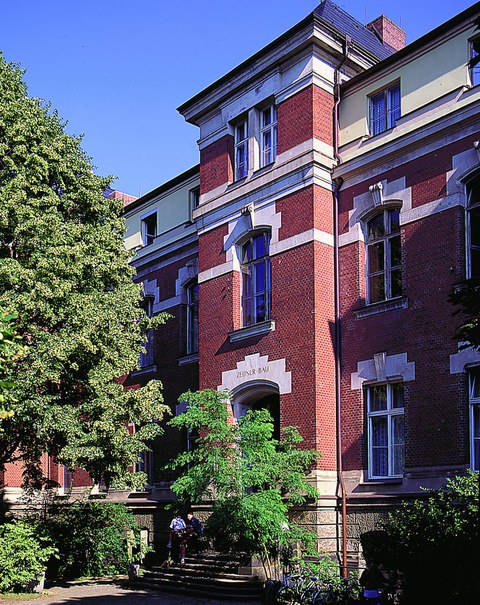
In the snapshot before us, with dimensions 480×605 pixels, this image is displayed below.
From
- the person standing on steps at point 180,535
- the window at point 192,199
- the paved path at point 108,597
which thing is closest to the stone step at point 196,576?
the person standing on steps at point 180,535

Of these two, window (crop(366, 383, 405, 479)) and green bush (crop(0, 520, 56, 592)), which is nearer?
window (crop(366, 383, 405, 479))

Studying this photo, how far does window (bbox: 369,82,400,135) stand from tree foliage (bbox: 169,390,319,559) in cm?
777

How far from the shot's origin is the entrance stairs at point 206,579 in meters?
18.0

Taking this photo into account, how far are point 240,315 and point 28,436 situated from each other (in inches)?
257

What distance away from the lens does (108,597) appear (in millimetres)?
19328

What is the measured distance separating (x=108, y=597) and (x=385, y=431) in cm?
754

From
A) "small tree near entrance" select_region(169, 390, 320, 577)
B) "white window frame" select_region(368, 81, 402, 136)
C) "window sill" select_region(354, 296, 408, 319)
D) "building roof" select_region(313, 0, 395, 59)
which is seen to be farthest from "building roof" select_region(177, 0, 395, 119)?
"small tree near entrance" select_region(169, 390, 320, 577)

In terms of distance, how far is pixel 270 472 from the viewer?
19.0 meters

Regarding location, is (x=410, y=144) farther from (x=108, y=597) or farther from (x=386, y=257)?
(x=108, y=597)

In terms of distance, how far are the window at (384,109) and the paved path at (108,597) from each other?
11731mm

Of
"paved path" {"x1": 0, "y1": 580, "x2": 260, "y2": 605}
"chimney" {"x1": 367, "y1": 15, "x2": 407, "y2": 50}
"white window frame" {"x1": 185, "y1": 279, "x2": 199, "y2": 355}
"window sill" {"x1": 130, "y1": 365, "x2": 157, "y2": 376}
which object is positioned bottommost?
"paved path" {"x1": 0, "y1": 580, "x2": 260, "y2": 605}

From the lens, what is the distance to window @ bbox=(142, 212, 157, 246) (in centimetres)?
3003

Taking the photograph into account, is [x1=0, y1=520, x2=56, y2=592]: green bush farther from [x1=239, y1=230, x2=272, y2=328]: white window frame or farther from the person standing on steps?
[x1=239, y1=230, x2=272, y2=328]: white window frame

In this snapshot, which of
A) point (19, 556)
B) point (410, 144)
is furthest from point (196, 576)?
point (410, 144)
